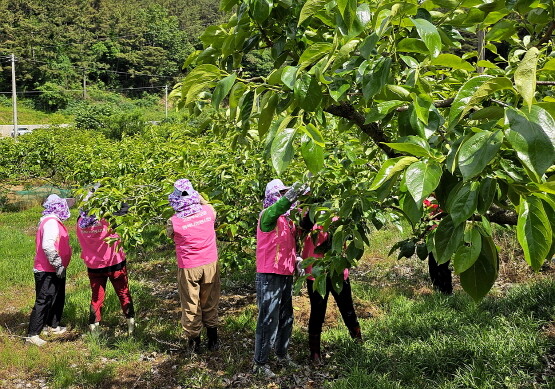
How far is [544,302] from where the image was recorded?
4.48 meters

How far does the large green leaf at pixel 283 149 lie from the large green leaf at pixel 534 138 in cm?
41

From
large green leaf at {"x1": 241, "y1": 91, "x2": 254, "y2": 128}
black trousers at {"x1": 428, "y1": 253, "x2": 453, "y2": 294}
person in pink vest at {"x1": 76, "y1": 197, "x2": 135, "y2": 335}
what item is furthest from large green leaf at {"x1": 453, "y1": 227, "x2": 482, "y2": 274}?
black trousers at {"x1": 428, "y1": 253, "x2": 453, "y2": 294}

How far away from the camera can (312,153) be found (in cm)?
96

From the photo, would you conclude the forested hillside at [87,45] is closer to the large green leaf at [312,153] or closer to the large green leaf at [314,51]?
the large green leaf at [314,51]

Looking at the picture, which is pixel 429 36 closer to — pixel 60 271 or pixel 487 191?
pixel 487 191

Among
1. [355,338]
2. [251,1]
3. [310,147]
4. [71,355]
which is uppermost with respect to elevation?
[251,1]

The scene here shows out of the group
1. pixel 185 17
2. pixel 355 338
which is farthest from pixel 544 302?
pixel 185 17

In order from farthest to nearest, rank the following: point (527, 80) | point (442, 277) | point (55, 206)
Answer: point (442, 277), point (55, 206), point (527, 80)

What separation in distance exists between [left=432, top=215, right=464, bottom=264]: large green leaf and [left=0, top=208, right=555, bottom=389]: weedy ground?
2698 millimetres

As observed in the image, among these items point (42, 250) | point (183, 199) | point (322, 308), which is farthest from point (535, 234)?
point (42, 250)

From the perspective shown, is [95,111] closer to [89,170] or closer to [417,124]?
[89,170]

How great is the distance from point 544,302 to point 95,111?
118ft

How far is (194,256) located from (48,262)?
174 centimetres

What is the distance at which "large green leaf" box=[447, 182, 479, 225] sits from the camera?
0.87m
